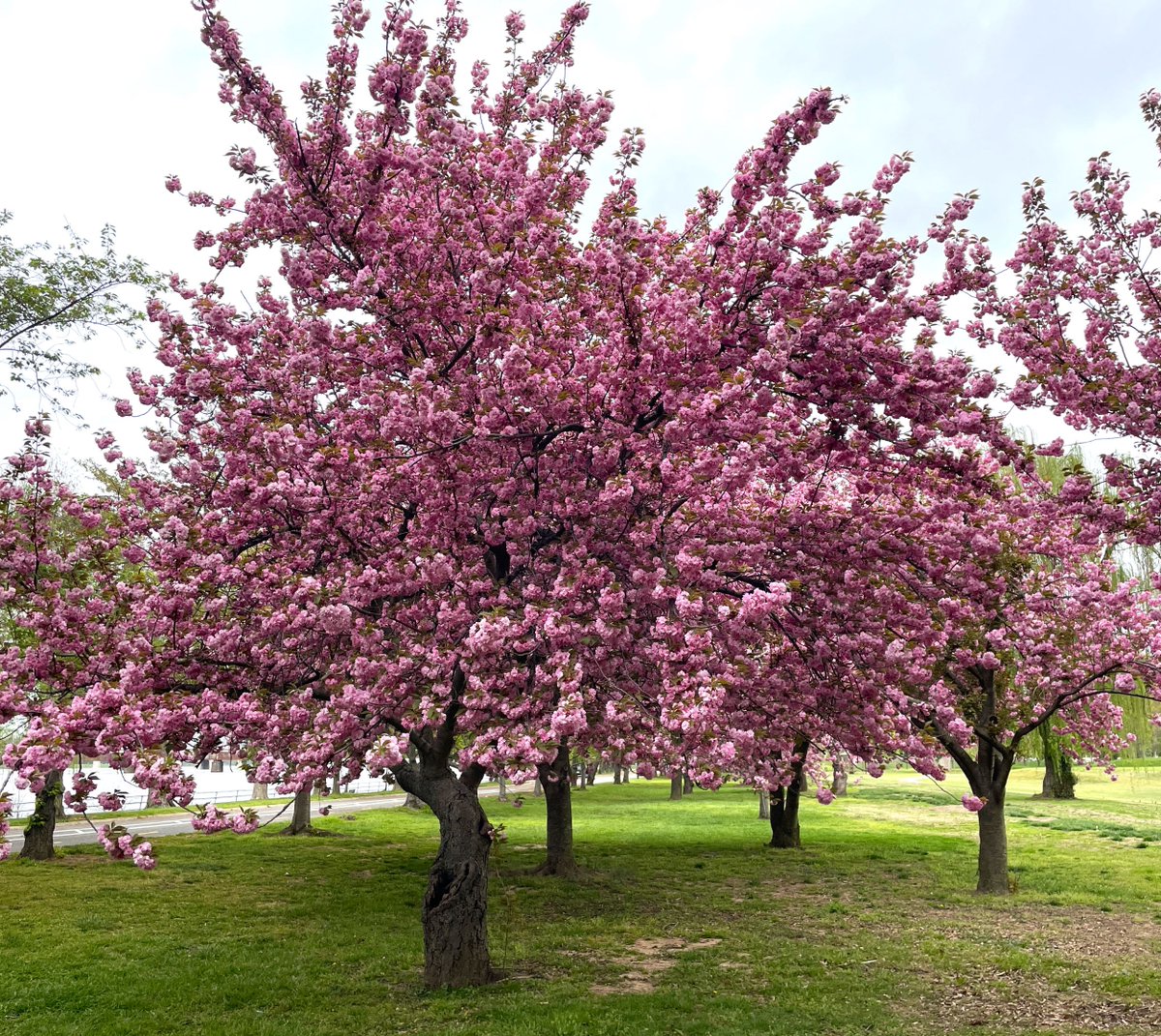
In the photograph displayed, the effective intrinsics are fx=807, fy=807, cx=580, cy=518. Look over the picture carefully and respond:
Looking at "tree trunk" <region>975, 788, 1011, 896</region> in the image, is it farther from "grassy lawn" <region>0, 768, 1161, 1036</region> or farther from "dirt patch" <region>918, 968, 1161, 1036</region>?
"dirt patch" <region>918, 968, 1161, 1036</region>

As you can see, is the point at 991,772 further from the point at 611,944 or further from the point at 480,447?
the point at 480,447

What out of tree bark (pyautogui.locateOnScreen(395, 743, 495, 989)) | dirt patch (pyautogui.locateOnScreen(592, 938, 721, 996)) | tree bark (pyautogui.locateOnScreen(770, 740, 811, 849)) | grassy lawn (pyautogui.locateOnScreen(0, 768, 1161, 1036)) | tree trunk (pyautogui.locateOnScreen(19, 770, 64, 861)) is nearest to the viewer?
grassy lawn (pyautogui.locateOnScreen(0, 768, 1161, 1036))

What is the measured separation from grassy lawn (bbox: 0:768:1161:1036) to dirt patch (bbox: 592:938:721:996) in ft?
0.19


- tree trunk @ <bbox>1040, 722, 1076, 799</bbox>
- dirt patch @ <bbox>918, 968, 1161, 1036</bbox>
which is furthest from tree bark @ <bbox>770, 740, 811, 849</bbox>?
tree trunk @ <bbox>1040, 722, 1076, 799</bbox>

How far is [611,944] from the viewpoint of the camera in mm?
12969

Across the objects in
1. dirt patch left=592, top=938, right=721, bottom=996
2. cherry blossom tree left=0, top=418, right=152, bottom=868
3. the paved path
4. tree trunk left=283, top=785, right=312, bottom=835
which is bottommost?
the paved path

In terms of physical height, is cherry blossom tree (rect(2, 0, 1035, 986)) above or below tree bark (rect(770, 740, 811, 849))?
above

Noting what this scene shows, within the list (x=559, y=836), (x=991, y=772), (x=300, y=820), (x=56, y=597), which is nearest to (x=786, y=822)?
(x=559, y=836)

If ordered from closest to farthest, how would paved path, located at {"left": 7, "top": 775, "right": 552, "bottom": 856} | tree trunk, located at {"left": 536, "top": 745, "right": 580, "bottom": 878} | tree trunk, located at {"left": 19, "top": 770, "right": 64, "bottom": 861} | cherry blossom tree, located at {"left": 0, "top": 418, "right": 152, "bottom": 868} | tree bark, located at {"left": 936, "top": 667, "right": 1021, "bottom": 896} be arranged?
1. cherry blossom tree, located at {"left": 0, "top": 418, "right": 152, "bottom": 868}
2. tree bark, located at {"left": 936, "top": 667, "right": 1021, "bottom": 896}
3. tree trunk, located at {"left": 536, "top": 745, "right": 580, "bottom": 878}
4. tree trunk, located at {"left": 19, "top": 770, "right": 64, "bottom": 861}
5. paved path, located at {"left": 7, "top": 775, "right": 552, "bottom": 856}

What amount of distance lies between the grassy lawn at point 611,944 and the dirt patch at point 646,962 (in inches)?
2.2

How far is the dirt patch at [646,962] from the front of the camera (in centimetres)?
1063

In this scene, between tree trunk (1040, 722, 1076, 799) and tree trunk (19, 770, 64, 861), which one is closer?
tree trunk (19, 770, 64, 861)

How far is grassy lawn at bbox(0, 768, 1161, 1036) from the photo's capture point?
30.8ft

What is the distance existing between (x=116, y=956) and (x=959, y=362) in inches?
537
